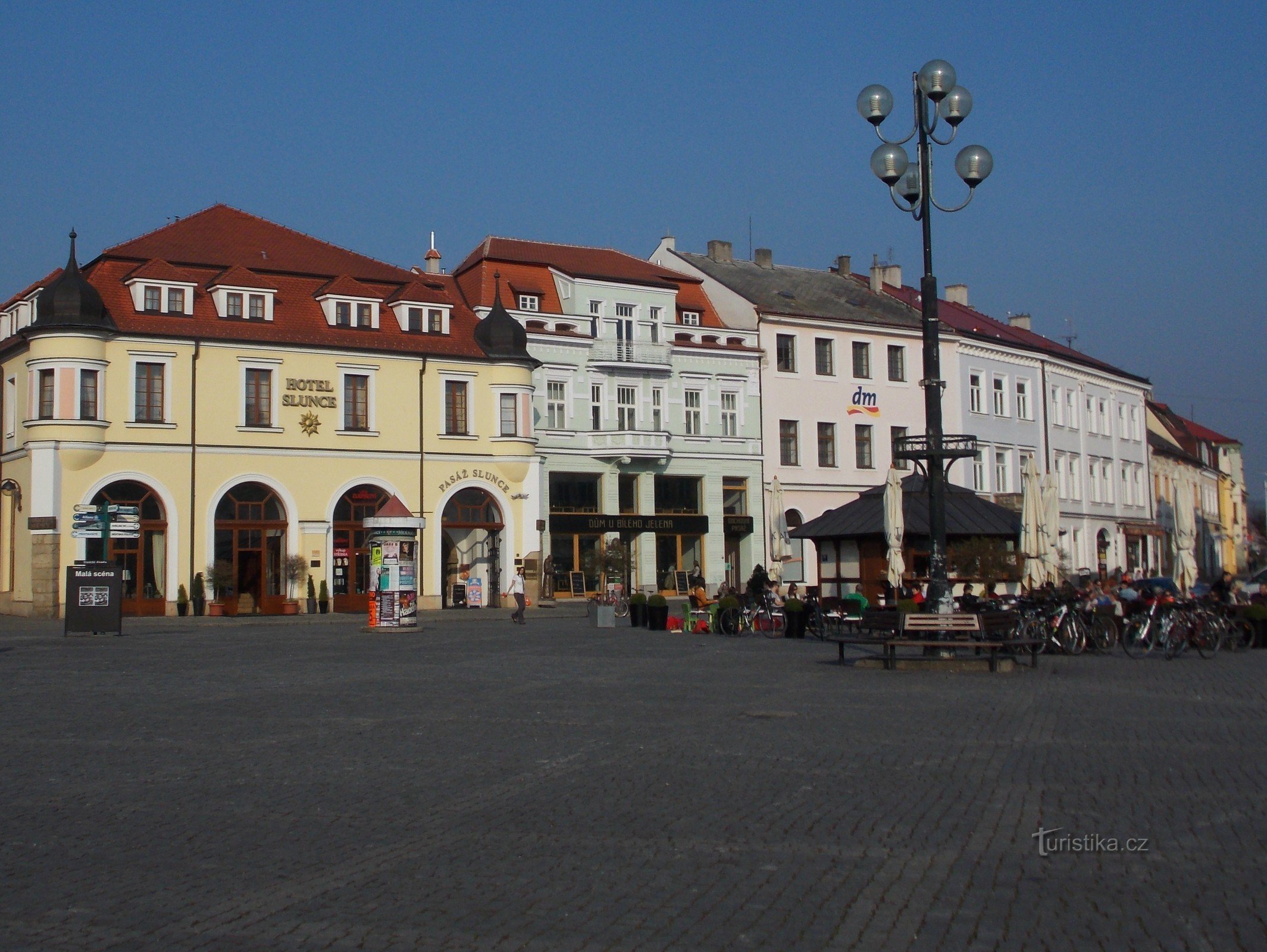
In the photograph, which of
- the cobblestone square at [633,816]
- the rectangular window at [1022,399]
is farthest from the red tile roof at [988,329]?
the cobblestone square at [633,816]

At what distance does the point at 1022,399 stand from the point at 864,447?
471 inches

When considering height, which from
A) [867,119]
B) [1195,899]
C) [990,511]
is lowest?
[1195,899]

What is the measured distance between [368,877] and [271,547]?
38.6 m

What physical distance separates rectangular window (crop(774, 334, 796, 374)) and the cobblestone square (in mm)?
40209

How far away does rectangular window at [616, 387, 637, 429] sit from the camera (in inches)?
2119

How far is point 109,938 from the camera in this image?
645 cm

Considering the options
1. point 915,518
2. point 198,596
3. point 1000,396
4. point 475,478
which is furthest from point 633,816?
point 1000,396

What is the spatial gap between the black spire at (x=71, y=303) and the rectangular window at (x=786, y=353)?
27.6 m

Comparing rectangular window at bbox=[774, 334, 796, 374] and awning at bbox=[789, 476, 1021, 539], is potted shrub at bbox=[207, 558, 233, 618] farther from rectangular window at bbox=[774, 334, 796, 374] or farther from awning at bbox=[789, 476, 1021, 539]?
rectangular window at bbox=[774, 334, 796, 374]

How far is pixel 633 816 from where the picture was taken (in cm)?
940

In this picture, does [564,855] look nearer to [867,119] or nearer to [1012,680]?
[1012,680]

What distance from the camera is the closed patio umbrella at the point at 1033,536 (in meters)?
29.6

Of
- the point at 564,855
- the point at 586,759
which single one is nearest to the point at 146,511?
the point at 586,759

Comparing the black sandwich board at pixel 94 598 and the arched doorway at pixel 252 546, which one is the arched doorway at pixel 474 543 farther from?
the black sandwich board at pixel 94 598
